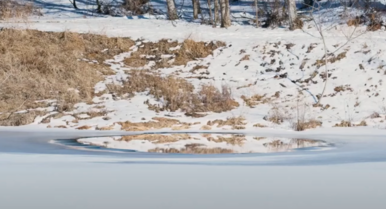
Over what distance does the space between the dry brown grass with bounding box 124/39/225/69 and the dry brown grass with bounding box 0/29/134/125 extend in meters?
0.67

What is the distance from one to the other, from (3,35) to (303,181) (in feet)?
47.4

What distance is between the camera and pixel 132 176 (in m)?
4.86

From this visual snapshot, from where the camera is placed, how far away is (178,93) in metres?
14.1

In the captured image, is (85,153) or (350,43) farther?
(350,43)

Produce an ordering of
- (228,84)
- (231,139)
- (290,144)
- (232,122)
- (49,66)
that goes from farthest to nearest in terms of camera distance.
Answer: (49,66) → (228,84) → (232,122) → (231,139) → (290,144)

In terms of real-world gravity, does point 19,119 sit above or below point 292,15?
below

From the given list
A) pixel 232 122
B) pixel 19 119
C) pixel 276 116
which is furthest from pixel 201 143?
pixel 19 119

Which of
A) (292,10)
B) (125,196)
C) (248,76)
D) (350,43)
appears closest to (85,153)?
(125,196)

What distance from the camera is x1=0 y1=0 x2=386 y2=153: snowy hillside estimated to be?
11.9 meters

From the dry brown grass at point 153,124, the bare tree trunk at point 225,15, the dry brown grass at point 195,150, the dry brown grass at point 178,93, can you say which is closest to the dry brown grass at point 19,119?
the dry brown grass at point 153,124

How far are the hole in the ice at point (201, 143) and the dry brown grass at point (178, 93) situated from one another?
11.0 ft

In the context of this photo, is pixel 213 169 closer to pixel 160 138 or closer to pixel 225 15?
pixel 160 138

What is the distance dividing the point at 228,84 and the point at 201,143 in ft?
20.9

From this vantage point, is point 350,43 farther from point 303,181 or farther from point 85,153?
point 303,181
